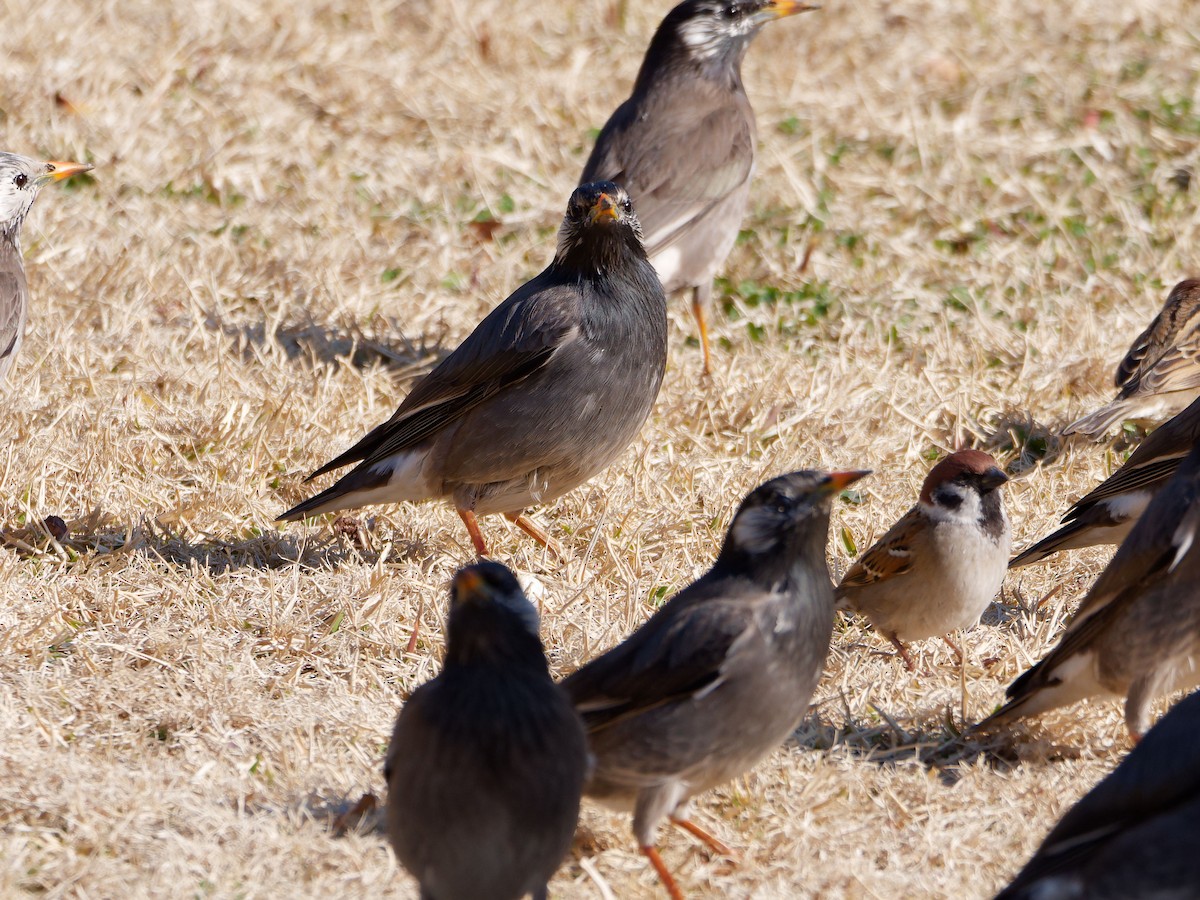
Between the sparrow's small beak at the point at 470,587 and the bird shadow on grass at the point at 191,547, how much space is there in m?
2.16

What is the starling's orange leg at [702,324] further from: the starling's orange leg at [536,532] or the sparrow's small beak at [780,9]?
the sparrow's small beak at [780,9]

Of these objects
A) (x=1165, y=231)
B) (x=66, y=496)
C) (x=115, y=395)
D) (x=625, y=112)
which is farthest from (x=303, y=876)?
(x=1165, y=231)

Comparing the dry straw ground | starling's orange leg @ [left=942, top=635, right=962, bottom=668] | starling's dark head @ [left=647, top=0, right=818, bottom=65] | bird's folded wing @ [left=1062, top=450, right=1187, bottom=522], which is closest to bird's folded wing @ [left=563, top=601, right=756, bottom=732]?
the dry straw ground

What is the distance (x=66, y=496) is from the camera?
238 inches

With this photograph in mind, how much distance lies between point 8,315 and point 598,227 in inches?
96.6

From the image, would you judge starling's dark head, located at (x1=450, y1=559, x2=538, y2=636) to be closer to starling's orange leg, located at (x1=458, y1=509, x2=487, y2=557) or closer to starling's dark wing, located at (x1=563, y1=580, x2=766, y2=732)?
starling's dark wing, located at (x1=563, y1=580, x2=766, y2=732)

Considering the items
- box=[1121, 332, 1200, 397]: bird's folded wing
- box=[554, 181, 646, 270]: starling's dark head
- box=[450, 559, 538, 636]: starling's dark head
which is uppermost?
box=[554, 181, 646, 270]: starling's dark head

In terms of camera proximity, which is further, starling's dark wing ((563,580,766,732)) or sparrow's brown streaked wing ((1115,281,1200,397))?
sparrow's brown streaked wing ((1115,281,1200,397))

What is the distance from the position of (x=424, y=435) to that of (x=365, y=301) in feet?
7.88

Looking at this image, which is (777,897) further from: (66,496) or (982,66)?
(982,66)

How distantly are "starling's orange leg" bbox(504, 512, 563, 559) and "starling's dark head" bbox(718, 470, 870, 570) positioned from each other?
6.23 ft

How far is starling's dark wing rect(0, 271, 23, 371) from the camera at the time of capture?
6.26m

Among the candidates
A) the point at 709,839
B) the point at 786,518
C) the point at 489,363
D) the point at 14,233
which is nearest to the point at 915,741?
the point at 709,839

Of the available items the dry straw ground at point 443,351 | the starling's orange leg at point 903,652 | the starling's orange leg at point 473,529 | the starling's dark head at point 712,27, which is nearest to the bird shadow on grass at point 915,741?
the dry straw ground at point 443,351
